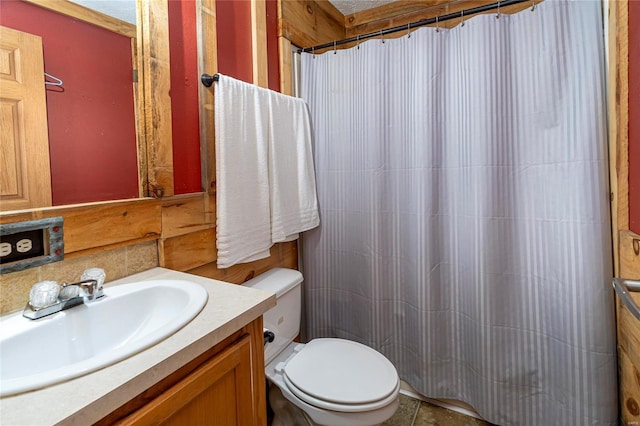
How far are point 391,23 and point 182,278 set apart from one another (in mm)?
1972

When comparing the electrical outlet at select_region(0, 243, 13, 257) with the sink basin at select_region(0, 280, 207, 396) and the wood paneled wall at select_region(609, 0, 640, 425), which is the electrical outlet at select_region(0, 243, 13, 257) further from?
the wood paneled wall at select_region(609, 0, 640, 425)

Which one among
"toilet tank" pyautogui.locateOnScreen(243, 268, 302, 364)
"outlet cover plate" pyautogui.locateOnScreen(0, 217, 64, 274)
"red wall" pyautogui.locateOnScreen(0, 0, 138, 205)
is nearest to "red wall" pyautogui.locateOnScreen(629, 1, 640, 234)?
"toilet tank" pyautogui.locateOnScreen(243, 268, 302, 364)

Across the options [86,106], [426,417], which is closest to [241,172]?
[86,106]

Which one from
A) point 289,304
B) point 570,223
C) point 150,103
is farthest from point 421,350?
point 150,103

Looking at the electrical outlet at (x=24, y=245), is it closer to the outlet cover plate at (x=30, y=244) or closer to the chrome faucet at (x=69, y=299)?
the outlet cover plate at (x=30, y=244)

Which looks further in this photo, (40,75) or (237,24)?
(237,24)

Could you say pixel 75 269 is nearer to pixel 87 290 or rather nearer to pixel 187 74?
pixel 87 290

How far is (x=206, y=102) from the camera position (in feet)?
4.38

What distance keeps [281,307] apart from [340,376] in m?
0.39

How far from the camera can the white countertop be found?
50 centimetres

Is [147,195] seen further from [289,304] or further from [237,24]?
[237,24]

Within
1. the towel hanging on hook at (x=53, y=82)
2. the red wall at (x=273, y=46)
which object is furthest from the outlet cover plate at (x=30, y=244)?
the red wall at (x=273, y=46)

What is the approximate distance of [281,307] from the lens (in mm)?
1503

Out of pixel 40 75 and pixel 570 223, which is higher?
pixel 40 75
